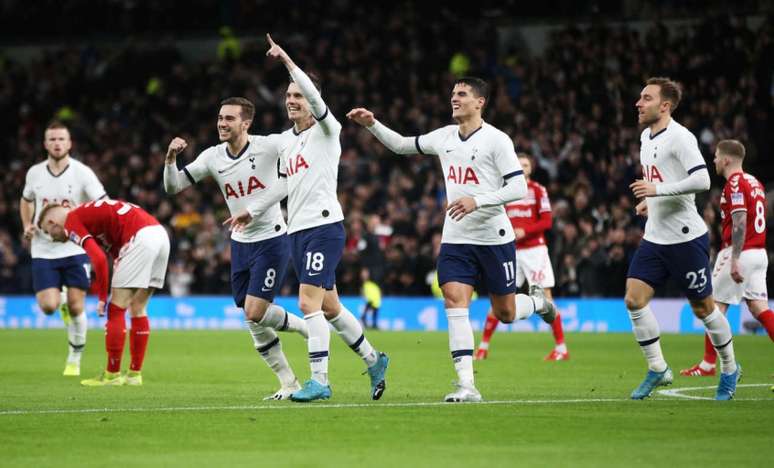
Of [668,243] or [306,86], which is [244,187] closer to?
[306,86]

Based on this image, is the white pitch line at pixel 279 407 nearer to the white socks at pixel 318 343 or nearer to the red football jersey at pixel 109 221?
the white socks at pixel 318 343

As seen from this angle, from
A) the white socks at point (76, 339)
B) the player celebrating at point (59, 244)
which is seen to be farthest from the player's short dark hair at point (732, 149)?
the white socks at point (76, 339)

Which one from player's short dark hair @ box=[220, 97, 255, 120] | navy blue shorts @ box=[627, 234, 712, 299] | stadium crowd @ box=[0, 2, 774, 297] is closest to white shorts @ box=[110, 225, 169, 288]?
player's short dark hair @ box=[220, 97, 255, 120]

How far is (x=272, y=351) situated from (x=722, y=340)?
3.89 m

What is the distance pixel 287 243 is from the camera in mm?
12102

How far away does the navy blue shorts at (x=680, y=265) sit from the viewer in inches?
431

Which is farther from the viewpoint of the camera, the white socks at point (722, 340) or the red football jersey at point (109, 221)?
the red football jersey at point (109, 221)

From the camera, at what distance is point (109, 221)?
545 inches

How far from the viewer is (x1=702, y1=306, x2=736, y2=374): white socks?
11211mm

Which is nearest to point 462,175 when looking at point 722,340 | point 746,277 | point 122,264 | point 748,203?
point 722,340

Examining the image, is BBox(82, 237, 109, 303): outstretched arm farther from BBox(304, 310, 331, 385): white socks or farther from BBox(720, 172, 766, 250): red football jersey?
BBox(720, 172, 766, 250): red football jersey

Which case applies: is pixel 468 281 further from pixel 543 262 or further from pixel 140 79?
pixel 140 79

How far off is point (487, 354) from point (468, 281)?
7656mm

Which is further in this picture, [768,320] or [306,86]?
[768,320]
